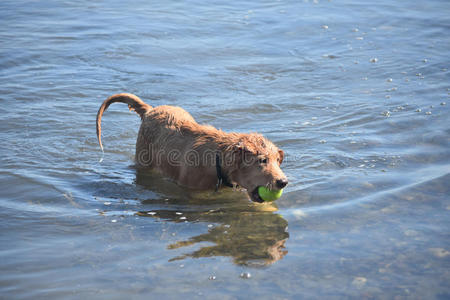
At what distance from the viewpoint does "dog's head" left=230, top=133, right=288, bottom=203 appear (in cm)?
668

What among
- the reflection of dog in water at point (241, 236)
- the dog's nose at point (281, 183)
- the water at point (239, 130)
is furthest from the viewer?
the dog's nose at point (281, 183)

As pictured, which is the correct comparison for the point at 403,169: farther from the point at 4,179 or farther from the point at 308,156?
the point at 4,179

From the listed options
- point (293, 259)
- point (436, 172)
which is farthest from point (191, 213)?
point (436, 172)

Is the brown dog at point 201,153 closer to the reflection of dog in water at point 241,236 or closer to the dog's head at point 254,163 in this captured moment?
the dog's head at point 254,163

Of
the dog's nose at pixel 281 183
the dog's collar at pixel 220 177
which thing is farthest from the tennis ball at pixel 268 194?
the dog's collar at pixel 220 177

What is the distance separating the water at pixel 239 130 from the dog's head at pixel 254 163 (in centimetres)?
40

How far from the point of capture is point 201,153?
7.31 meters

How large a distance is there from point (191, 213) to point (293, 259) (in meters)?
1.71

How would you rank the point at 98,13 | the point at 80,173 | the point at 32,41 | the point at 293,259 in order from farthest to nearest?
the point at 98,13 → the point at 32,41 → the point at 80,173 → the point at 293,259

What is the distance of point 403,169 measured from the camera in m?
7.96

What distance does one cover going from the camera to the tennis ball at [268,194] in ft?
21.6

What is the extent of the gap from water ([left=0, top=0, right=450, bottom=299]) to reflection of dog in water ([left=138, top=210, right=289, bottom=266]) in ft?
0.08

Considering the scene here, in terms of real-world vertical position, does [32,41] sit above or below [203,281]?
above

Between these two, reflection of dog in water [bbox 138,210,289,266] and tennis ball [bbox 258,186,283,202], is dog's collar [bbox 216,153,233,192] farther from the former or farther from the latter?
tennis ball [bbox 258,186,283,202]
